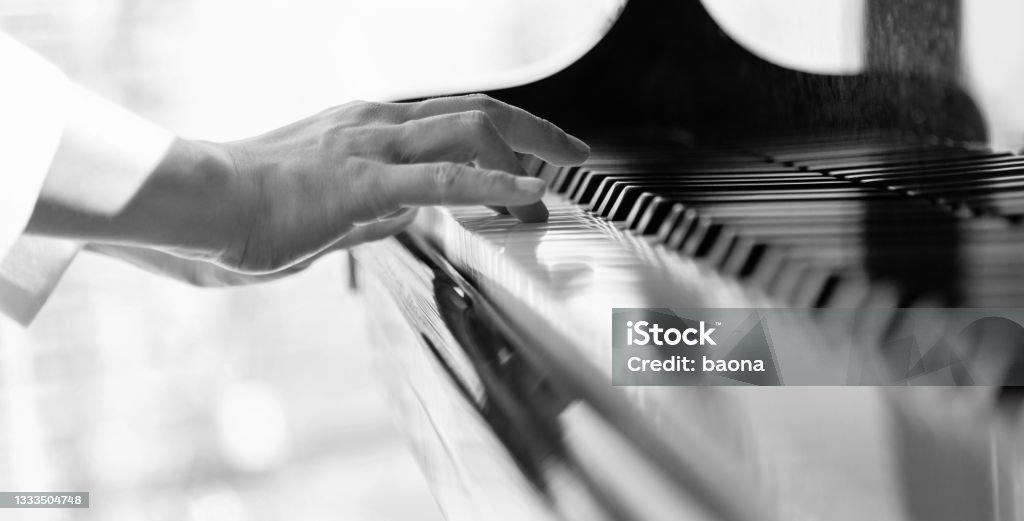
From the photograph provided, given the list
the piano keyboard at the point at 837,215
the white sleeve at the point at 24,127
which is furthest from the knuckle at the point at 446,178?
the white sleeve at the point at 24,127

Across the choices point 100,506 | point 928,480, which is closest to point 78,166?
point 928,480

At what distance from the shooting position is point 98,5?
6.72ft

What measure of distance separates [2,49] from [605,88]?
0.55 m

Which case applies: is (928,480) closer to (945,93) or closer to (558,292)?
(558,292)

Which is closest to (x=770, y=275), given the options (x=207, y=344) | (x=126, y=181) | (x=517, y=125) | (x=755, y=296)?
(x=755, y=296)

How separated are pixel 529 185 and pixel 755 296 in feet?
0.57

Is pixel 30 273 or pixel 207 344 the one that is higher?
pixel 30 273

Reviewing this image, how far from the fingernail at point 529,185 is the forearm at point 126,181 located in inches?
7.8

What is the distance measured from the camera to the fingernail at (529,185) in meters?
0.51

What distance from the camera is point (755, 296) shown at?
1.25 feet

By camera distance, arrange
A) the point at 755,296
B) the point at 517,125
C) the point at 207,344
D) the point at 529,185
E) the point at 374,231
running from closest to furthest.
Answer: the point at 755,296 → the point at 529,185 → the point at 517,125 → the point at 374,231 → the point at 207,344

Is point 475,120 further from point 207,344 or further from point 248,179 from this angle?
point 207,344

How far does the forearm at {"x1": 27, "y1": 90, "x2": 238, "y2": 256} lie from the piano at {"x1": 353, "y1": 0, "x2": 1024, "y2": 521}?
0.16m

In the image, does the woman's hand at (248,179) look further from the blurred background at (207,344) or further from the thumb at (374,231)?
the blurred background at (207,344)
